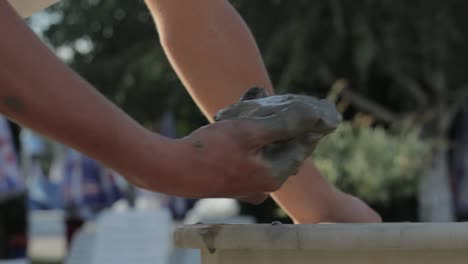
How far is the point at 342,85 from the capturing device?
6918 millimetres

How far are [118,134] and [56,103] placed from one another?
0.07 metres

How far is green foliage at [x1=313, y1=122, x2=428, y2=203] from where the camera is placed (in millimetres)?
6180

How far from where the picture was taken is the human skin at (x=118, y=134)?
920mm

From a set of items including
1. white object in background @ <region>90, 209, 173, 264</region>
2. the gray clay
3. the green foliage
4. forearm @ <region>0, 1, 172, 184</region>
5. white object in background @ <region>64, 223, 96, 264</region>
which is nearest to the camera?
forearm @ <region>0, 1, 172, 184</region>

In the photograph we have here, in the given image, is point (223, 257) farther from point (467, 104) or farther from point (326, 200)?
point (467, 104)

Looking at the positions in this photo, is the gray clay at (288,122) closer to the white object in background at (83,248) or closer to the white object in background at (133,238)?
the white object in background at (133,238)

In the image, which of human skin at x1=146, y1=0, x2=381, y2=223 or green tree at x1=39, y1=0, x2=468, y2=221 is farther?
green tree at x1=39, y1=0, x2=468, y2=221

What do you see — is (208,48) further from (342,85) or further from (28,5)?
(342,85)

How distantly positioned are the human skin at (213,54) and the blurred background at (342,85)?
4.71 metres

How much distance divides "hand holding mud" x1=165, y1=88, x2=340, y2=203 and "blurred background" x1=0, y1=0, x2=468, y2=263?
502cm

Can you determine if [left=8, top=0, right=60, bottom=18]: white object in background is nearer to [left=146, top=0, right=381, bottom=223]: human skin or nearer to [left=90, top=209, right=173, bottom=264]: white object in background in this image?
[left=146, top=0, right=381, bottom=223]: human skin

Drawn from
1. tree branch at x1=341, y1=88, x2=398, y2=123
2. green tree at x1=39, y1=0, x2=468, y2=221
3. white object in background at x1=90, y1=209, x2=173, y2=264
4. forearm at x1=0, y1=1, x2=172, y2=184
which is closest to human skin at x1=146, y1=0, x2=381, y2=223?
forearm at x1=0, y1=1, x2=172, y2=184

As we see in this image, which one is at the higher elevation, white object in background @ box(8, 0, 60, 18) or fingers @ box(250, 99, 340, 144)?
white object in background @ box(8, 0, 60, 18)

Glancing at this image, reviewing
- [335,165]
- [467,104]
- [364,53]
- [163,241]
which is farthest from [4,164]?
[467,104]
